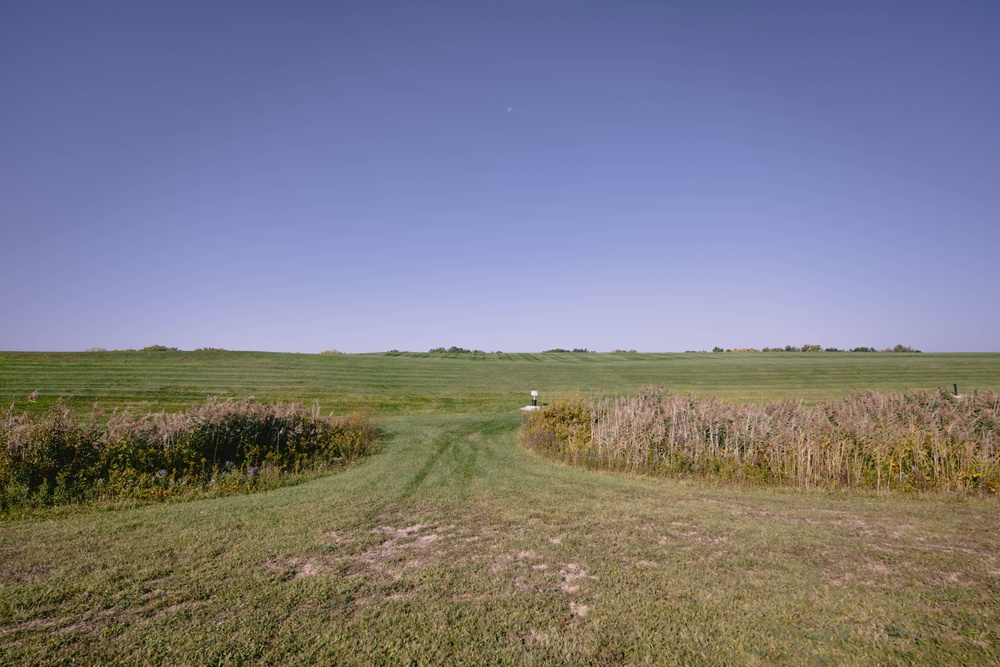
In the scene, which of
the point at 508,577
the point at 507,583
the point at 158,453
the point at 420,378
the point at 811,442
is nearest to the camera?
the point at 507,583

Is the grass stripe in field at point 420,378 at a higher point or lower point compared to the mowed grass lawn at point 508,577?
higher

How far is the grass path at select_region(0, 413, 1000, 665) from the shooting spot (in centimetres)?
438

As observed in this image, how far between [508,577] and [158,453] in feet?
37.4

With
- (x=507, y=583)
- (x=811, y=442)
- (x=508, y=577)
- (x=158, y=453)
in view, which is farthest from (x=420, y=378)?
(x=507, y=583)

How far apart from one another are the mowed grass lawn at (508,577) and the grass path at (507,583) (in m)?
0.03

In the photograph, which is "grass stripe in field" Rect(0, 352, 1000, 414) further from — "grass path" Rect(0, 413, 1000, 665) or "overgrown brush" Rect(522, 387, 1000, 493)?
"grass path" Rect(0, 413, 1000, 665)

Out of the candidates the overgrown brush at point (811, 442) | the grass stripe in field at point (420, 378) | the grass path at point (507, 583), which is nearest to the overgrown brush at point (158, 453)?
the grass path at point (507, 583)

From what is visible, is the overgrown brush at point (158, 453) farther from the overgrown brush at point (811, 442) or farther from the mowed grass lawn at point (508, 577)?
the overgrown brush at point (811, 442)

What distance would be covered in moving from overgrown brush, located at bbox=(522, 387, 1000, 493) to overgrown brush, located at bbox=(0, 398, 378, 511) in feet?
28.6

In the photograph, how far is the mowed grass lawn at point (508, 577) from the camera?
440 cm

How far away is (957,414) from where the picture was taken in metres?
14.1

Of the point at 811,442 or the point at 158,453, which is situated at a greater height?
the point at 811,442

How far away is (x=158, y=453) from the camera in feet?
41.4

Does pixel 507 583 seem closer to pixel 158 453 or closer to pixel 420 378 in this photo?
pixel 158 453
